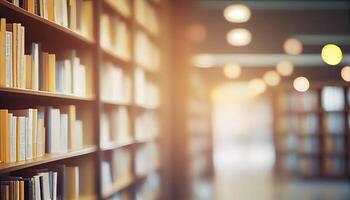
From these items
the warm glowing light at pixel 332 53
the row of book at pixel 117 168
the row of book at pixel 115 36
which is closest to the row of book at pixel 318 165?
the warm glowing light at pixel 332 53

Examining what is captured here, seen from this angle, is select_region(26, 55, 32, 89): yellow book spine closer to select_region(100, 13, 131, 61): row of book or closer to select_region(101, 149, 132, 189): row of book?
select_region(100, 13, 131, 61): row of book

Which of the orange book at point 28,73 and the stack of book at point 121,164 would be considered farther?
the stack of book at point 121,164

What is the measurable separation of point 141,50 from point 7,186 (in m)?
2.87

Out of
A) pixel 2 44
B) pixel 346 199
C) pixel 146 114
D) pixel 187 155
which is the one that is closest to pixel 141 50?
pixel 146 114

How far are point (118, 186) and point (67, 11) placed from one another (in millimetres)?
1667

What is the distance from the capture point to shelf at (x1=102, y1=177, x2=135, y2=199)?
12.6ft

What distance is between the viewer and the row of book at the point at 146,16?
16.0 feet

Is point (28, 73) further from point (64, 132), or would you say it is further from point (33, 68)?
point (64, 132)

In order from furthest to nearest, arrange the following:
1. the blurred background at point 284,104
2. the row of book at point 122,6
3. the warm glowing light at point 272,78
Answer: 1. the warm glowing light at point 272,78
2. the blurred background at point 284,104
3. the row of book at point 122,6

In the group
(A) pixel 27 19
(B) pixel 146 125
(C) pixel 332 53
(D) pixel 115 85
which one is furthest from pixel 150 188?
(C) pixel 332 53

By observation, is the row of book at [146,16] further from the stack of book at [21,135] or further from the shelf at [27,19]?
the stack of book at [21,135]

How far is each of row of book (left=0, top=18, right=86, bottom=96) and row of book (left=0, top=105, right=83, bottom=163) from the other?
136 mm

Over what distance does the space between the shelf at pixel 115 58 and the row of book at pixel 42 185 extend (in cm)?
105

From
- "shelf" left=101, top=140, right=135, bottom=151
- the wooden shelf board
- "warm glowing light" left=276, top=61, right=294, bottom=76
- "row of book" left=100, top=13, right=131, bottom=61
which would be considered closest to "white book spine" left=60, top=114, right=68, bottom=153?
the wooden shelf board
